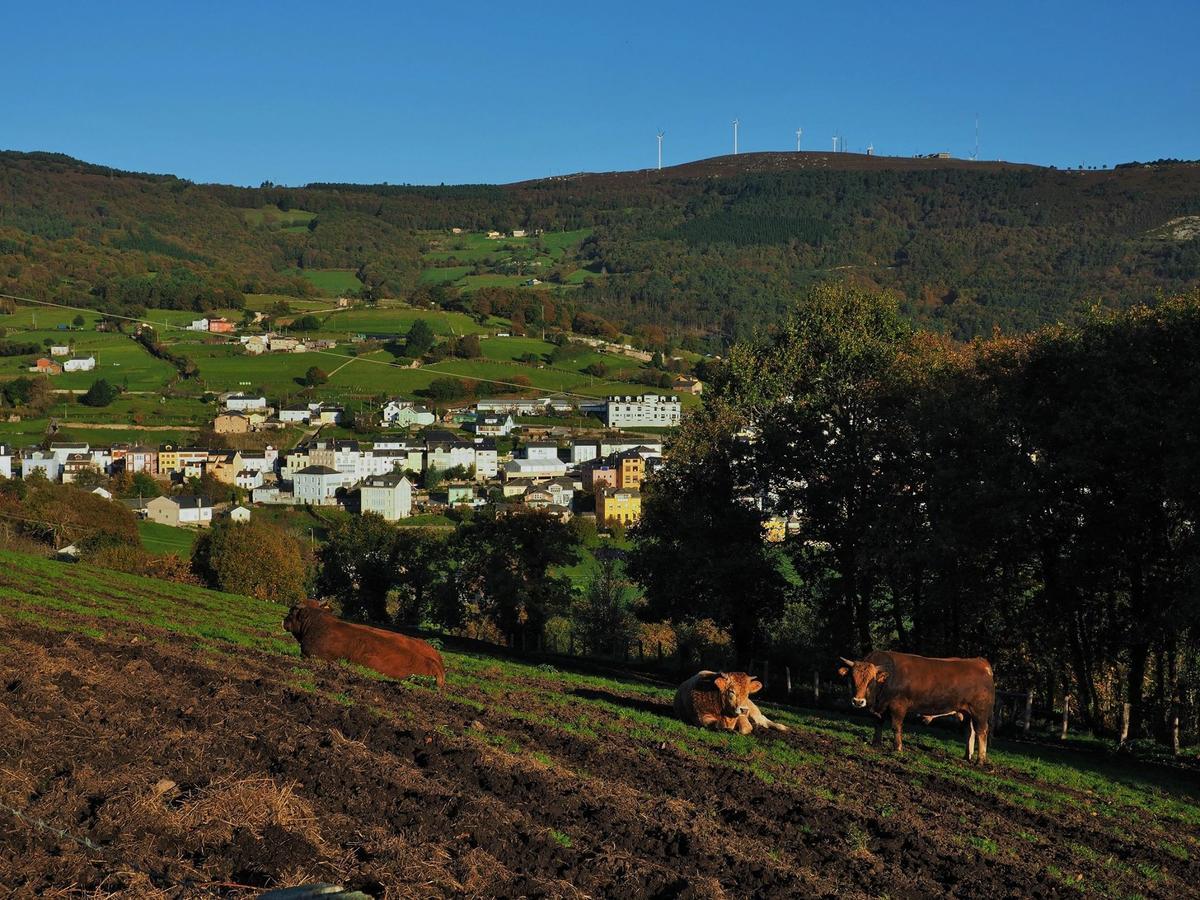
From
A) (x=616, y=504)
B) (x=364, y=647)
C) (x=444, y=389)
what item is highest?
(x=444, y=389)

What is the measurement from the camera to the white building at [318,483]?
476 ft

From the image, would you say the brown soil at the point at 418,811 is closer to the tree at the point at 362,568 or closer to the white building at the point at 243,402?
the tree at the point at 362,568

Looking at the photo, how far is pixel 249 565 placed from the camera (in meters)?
61.6

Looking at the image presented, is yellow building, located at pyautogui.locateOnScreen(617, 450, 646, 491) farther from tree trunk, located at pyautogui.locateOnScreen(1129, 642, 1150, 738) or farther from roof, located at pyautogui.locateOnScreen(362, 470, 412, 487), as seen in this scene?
tree trunk, located at pyautogui.locateOnScreen(1129, 642, 1150, 738)

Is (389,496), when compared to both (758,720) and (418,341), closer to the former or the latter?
(418,341)

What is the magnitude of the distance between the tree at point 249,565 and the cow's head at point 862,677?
46065 millimetres

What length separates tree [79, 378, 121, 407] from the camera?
6004 inches

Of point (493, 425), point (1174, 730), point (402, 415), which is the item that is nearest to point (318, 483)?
point (402, 415)

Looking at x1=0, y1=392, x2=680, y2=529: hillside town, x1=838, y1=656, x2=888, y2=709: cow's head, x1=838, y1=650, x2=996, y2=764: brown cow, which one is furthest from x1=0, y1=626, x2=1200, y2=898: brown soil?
x1=0, y1=392, x2=680, y2=529: hillside town

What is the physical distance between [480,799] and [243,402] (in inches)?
6203

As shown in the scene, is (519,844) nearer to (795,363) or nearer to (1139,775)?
(1139,775)

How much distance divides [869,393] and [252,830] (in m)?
26.6

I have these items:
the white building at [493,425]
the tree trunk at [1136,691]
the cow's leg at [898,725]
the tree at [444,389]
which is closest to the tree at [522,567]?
the tree trunk at [1136,691]

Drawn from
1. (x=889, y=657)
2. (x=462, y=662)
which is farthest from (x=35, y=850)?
(x=462, y=662)
